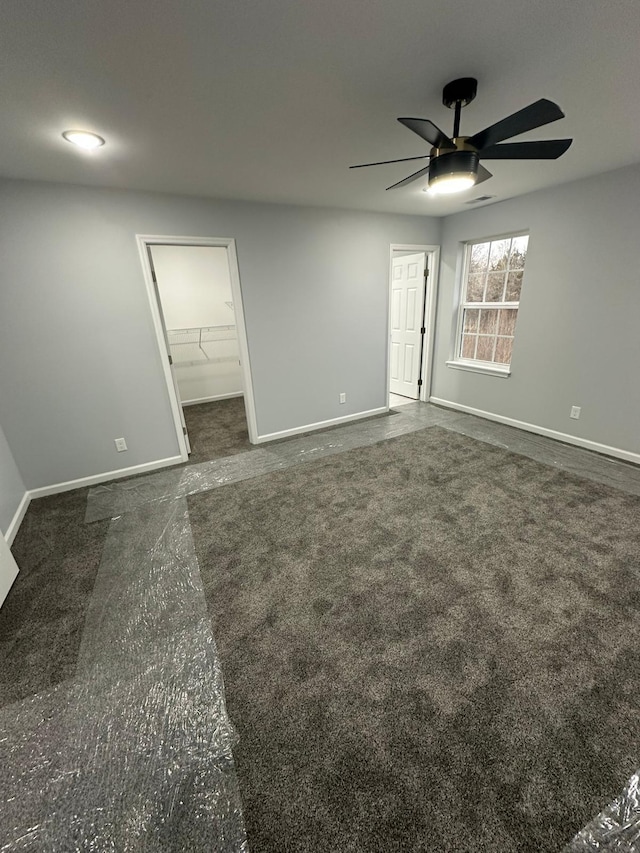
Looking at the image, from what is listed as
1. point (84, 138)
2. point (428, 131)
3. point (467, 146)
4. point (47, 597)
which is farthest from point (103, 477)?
point (467, 146)

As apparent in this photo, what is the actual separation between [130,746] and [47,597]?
1113mm

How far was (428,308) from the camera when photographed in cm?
461

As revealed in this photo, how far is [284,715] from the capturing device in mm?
1294

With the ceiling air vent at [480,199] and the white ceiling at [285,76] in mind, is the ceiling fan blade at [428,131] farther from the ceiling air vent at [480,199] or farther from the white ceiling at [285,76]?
the ceiling air vent at [480,199]

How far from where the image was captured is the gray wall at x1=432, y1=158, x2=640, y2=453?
285cm

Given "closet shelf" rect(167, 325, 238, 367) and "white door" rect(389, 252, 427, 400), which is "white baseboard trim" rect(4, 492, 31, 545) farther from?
"white door" rect(389, 252, 427, 400)

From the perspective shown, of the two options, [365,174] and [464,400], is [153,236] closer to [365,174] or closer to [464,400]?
[365,174]

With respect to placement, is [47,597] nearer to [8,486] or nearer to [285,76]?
[8,486]

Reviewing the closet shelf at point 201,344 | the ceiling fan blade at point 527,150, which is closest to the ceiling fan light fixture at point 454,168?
the ceiling fan blade at point 527,150

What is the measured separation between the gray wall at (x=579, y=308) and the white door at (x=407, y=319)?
827mm

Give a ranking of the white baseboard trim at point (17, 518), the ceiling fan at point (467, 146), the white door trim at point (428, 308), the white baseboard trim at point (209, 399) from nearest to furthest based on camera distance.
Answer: the ceiling fan at point (467, 146), the white baseboard trim at point (17, 518), the white door trim at point (428, 308), the white baseboard trim at point (209, 399)

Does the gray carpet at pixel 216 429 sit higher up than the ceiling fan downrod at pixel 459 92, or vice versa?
the ceiling fan downrod at pixel 459 92

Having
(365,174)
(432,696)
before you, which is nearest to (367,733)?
(432,696)

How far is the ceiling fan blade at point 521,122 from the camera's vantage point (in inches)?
47.9
